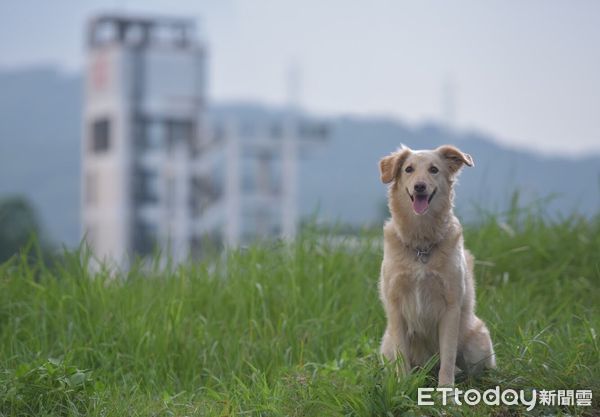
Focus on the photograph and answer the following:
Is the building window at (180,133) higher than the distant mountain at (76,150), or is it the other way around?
the building window at (180,133)

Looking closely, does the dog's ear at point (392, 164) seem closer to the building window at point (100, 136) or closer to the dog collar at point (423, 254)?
the dog collar at point (423, 254)

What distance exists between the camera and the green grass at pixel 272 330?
18.3 ft

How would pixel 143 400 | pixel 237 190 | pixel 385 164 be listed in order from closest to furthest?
pixel 385 164 < pixel 143 400 < pixel 237 190

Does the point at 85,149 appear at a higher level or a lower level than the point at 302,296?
lower

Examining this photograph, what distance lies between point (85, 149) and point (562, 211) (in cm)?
7007

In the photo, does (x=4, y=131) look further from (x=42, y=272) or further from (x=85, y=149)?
(x=42, y=272)

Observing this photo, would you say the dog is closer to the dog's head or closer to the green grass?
the dog's head

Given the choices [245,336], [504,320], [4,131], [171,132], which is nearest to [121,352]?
[245,336]

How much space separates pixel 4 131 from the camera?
605ft

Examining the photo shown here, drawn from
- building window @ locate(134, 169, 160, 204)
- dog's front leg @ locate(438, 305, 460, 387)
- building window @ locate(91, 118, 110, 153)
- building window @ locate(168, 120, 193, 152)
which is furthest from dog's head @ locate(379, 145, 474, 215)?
building window @ locate(91, 118, 110, 153)

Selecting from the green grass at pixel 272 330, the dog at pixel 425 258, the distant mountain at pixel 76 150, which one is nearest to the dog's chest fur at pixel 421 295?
the dog at pixel 425 258

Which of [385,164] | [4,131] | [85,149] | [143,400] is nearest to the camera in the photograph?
[385,164]

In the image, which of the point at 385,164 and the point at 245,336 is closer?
the point at 385,164

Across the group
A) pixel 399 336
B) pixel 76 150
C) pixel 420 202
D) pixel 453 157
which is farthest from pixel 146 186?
pixel 76 150
